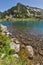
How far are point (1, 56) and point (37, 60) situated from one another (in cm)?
419

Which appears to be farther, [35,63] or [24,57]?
[24,57]

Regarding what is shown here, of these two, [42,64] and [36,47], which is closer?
[42,64]

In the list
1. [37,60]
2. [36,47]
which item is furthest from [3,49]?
[36,47]

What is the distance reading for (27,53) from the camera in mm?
15062

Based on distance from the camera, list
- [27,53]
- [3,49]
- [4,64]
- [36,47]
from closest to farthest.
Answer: [4,64], [3,49], [27,53], [36,47]

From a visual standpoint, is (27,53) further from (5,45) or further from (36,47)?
(36,47)

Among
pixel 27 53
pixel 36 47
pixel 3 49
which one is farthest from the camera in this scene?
pixel 36 47

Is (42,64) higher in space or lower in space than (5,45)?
lower

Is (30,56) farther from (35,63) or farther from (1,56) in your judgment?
(1,56)

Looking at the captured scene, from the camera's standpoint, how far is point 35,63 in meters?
13.2

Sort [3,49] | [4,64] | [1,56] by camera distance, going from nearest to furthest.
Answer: [4,64] → [1,56] → [3,49]

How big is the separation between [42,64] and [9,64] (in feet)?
14.7

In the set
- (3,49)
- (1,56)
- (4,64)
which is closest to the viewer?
(4,64)

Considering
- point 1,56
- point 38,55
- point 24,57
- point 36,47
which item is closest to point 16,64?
point 1,56
